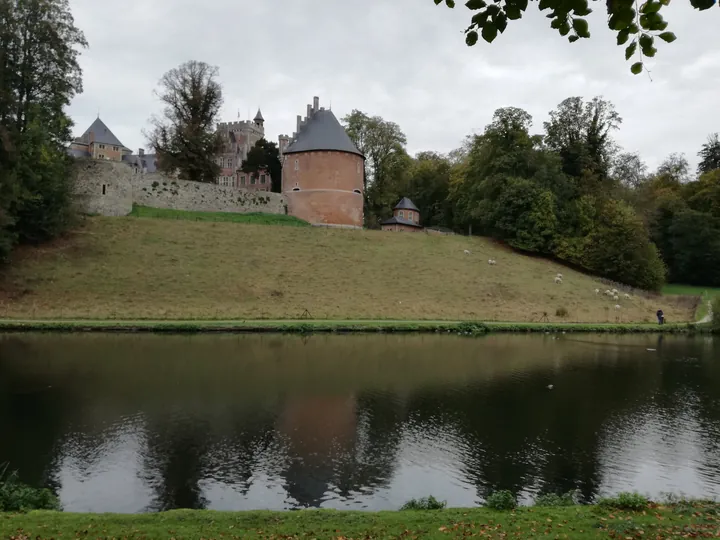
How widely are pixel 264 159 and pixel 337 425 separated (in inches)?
Result: 1783

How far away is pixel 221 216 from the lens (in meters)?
41.9

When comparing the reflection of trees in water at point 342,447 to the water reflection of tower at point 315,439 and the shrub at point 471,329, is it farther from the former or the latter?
the shrub at point 471,329

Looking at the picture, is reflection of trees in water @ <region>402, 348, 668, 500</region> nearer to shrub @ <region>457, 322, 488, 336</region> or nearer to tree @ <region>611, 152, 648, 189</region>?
shrub @ <region>457, 322, 488, 336</region>

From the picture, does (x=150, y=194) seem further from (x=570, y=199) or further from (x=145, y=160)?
(x=145, y=160)

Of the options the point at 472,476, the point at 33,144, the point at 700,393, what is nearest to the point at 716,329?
the point at 700,393

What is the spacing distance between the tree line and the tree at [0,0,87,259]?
28377 mm

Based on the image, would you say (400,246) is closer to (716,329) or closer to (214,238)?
(214,238)

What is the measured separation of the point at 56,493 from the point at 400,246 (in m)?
33.2

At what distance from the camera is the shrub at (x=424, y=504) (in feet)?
23.0

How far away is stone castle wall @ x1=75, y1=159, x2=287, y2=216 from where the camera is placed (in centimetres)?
3716

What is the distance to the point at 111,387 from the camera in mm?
13336

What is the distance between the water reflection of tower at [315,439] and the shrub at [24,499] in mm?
2931

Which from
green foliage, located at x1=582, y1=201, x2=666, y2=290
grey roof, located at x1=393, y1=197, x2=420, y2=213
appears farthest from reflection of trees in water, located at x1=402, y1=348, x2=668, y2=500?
grey roof, located at x1=393, y1=197, x2=420, y2=213

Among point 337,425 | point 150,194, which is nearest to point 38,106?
point 150,194
